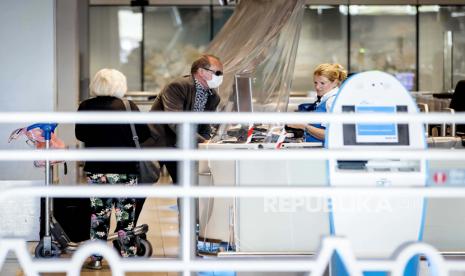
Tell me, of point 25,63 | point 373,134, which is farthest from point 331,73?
point 25,63

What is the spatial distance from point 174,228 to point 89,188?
16.5 ft

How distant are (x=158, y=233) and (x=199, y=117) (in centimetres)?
485

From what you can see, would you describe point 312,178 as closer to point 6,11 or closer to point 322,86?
point 322,86

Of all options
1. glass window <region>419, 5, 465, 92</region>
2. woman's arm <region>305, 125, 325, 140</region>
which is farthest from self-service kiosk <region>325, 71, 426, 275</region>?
glass window <region>419, 5, 465, 92</region>

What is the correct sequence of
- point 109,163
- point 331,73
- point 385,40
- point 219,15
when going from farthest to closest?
point 385,40, point 219,15, point 331,73, point 109,163

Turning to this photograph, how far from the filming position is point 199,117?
11.4 ft

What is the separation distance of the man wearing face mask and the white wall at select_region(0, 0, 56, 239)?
2088 millimetres

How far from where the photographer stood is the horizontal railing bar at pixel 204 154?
349 centimetres

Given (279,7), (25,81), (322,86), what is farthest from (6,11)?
(322,86)

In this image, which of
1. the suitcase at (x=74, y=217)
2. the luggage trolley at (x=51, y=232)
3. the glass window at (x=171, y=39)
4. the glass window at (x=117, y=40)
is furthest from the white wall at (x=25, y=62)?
the glass window at (x=171, y=39)

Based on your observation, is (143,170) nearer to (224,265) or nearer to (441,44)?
(224,265)

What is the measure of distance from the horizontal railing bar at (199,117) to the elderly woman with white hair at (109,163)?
2839 millimetres

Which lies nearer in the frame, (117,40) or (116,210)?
(116,210)

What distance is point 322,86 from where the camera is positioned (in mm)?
6480
